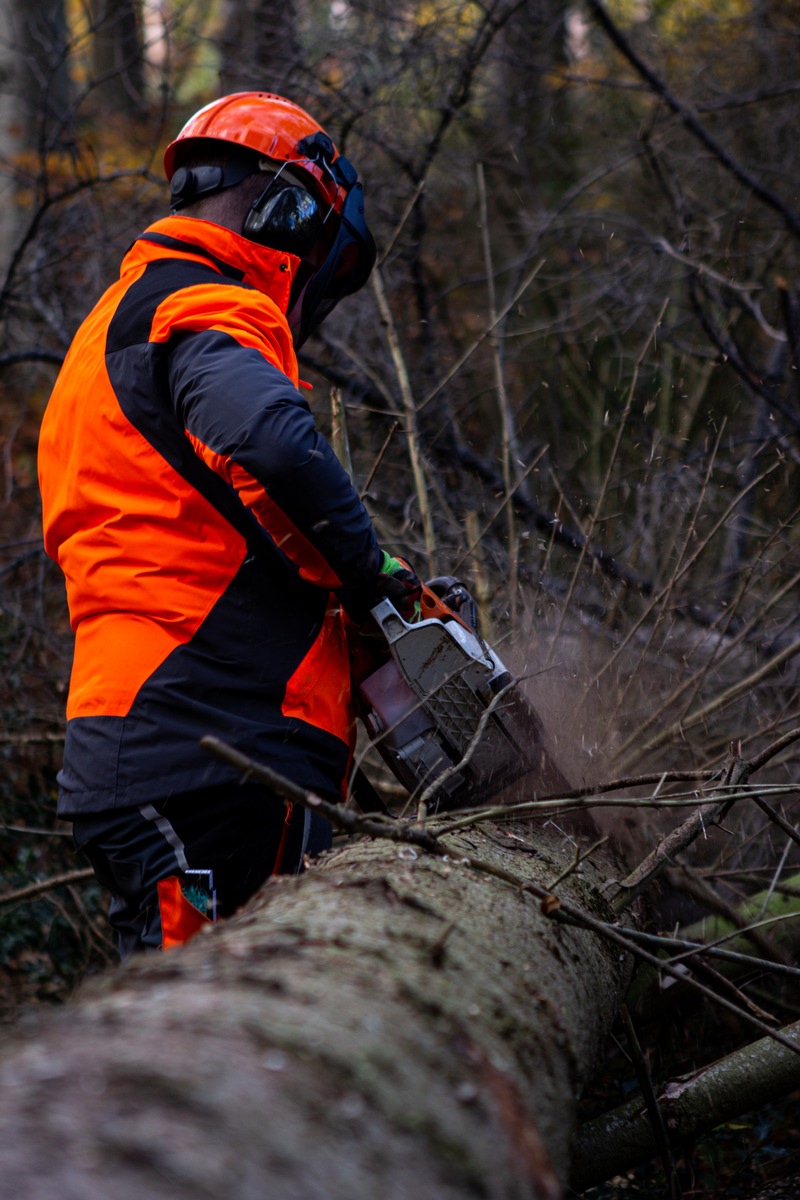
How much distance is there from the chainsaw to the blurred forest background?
153 millimetres

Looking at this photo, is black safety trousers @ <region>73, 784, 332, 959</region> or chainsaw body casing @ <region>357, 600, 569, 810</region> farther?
chainsaw body casing @ <region>357, 600, 569, 810</region>

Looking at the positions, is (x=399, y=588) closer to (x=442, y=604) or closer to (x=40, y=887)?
(x=442, y=604)

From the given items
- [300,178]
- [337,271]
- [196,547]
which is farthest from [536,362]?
[196,547]

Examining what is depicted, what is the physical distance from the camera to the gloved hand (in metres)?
2.37

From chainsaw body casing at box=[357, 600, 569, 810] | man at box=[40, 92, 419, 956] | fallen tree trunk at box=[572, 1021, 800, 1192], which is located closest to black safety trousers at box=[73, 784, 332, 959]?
man at box=[40, 92, 419, 956]

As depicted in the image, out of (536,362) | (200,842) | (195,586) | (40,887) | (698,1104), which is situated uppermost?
(536,362)

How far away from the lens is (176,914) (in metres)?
2.22

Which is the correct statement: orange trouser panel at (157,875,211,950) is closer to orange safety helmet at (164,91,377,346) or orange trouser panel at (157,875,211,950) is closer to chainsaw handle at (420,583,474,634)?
chainsaw handle at (420,583,474,634)

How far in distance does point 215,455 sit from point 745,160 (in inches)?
256

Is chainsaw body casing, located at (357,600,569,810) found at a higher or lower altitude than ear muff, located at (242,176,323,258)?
lower

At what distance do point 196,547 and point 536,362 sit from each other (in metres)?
6.93

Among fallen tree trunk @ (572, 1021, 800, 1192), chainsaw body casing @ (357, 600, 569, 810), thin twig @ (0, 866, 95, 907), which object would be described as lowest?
fallen tree trunk @ (572, 1021, 800, 1192)

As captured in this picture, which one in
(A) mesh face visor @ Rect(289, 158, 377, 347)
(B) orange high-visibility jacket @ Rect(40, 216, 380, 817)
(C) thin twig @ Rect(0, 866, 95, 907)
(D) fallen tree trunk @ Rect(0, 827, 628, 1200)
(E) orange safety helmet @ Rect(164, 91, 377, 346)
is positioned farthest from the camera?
(C) thin twig @ Rect(0, 866, 95, 907)

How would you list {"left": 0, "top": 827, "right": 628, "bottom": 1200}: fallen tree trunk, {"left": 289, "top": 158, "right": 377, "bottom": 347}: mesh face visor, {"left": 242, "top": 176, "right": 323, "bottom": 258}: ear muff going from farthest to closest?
{"left": 289, "top": 158, "right": 377, "bottom": 347}: mesh face visor < {"left": 242, "top": 176, "right": 323, "bottom": 258}: ear muff < {"left": 0, "top": 827, "right": 628, "bottom": 1200}: fallen tree trunk
